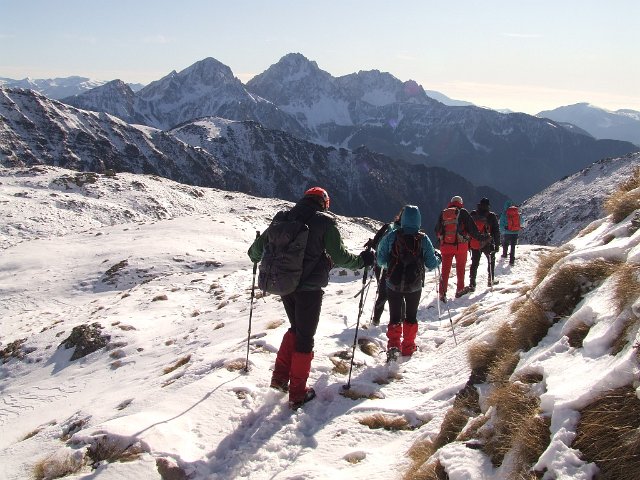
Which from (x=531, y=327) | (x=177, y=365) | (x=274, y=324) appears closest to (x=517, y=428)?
(x=531, y=327)

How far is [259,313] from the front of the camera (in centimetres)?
1395

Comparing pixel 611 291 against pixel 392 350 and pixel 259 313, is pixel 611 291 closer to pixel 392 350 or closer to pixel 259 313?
pixel 392 350

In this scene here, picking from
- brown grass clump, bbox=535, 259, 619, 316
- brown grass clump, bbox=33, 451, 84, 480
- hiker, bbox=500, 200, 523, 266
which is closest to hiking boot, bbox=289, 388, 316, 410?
brown grass clump, bbox=33, 451, 84, 480

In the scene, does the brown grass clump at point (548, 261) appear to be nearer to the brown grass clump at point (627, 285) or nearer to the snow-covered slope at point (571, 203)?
the brown grass clump at point (627, 285)

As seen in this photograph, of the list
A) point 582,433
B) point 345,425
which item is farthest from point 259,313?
point 582,433

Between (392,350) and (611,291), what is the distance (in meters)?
4.35

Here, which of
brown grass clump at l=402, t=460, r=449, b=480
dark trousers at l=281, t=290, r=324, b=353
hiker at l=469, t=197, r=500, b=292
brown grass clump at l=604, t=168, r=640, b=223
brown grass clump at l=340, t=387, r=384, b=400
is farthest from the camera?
hiker at l=469, t=197, r=500, b=292

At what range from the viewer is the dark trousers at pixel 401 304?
339 inches

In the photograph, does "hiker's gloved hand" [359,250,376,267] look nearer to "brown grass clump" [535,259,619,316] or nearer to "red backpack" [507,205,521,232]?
"brown grass clump" [535,259,619,316]

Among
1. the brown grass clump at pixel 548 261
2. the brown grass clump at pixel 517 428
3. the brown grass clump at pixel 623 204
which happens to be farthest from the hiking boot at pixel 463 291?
the brown grass clump at pixel 517 428

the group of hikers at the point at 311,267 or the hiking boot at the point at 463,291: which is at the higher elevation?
the group of hikers at the point at 311,267

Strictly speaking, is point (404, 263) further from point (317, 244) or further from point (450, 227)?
point (450, 227)

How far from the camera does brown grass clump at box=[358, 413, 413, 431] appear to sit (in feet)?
19.9

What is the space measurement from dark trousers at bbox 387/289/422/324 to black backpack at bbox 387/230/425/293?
18cm
